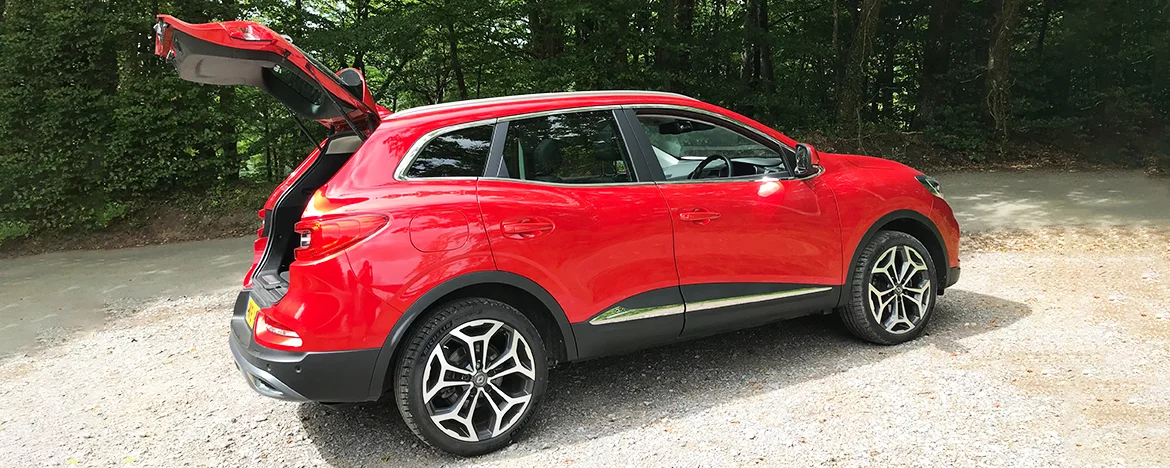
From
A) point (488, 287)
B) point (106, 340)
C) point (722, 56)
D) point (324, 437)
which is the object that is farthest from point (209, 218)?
point (722, 56)

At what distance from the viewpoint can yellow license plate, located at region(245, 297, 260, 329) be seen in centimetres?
340

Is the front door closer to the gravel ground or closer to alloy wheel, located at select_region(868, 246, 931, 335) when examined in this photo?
alloy wheel, located at select_region(868, 246, 931, 335)

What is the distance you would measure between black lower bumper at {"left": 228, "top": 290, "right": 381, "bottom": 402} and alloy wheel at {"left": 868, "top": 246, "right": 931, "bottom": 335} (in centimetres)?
310

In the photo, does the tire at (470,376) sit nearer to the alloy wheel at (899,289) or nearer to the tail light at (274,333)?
the tail light at (274,333)

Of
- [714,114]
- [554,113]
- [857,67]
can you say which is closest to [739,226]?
[714,114]

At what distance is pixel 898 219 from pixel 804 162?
0.93 m

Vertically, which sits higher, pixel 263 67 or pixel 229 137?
pixel 263 67

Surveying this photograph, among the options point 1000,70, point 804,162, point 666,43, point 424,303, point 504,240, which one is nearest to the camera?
point 424,303

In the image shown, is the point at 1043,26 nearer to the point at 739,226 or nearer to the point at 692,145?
the point at 692,145

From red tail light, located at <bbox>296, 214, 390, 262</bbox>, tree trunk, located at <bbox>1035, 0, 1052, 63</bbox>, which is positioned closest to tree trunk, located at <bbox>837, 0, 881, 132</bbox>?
tree trunk, located at <bbox>1035, 0, 1052, 63</bbox>

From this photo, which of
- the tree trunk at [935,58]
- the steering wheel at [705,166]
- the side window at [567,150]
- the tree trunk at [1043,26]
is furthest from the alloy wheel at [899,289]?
the tree trunk at [1043,26]

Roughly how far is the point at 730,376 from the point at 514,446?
145cm

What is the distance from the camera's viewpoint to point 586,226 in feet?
11.4

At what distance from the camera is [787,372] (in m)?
4.21
